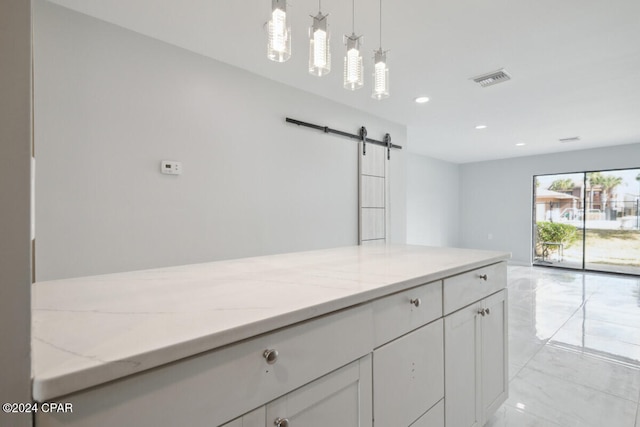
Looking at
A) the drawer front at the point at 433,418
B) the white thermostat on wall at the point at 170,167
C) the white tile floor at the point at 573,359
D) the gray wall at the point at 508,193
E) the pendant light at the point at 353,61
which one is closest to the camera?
the drawer front at the point at 433,418

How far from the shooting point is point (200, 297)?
0.87 metres

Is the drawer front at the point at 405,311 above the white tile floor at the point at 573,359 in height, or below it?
above

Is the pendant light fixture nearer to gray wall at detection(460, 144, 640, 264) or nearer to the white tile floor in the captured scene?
the white tile floor

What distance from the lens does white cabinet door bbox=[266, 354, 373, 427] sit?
2.49ft

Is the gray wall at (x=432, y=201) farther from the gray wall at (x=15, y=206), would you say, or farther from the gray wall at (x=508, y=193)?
the gray wall at (x=15, y=206)

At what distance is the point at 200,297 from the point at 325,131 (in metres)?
2.80

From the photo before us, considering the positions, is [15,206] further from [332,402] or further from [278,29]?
[278,29]

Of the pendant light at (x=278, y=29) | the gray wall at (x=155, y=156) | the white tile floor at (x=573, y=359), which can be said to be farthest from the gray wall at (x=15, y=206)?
the white tile floor at (x=573, y=359)

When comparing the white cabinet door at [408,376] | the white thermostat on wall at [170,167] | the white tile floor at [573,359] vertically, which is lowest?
the white tile floor at [573,359]

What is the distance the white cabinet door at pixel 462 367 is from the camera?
→ 1356 mm

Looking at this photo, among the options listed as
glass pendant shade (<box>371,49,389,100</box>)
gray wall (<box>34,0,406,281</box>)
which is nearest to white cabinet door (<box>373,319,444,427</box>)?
glass pendant shade (<box>371,49,389,100</box>)

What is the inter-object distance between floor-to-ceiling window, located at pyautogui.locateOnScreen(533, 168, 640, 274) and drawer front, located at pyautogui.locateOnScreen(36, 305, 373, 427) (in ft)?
24.5

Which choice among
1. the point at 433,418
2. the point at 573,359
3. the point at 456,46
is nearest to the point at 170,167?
the point at 433,418

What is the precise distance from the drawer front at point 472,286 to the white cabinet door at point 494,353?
64 millimetres
